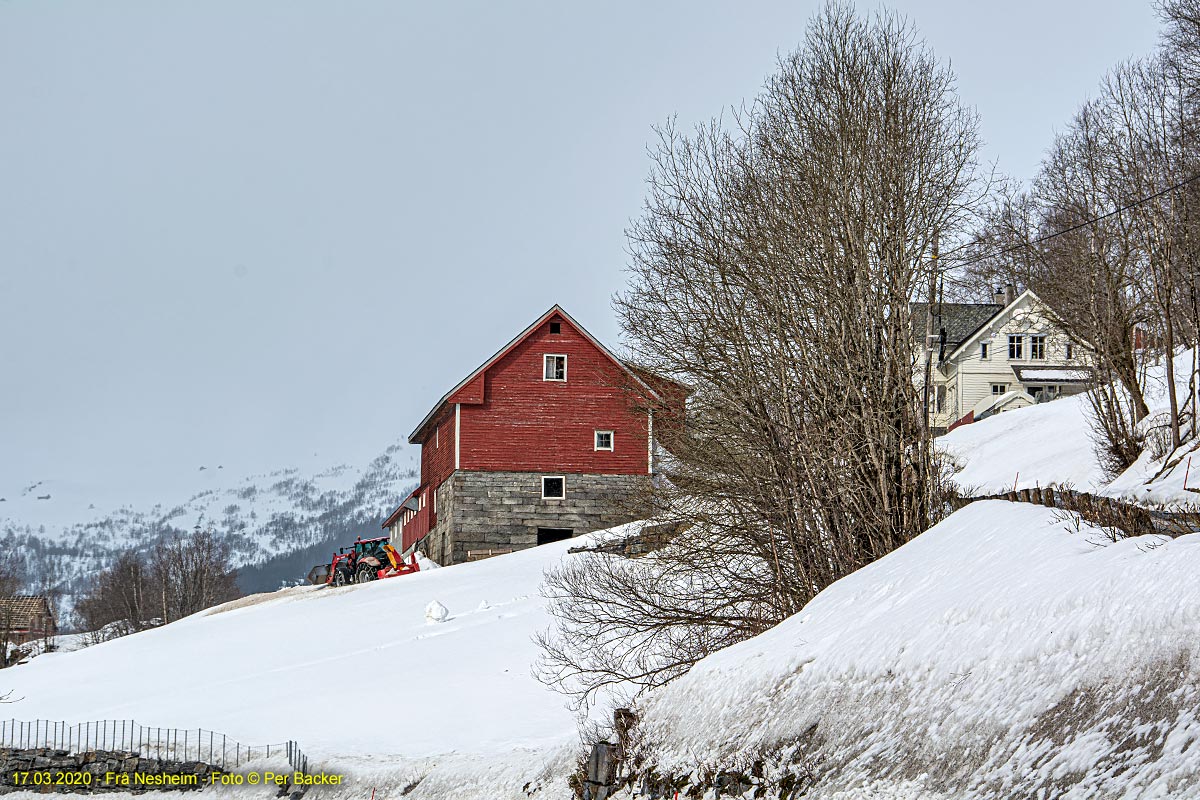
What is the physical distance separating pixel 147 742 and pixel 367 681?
15.2ft

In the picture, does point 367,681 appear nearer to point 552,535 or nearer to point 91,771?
point 91,771

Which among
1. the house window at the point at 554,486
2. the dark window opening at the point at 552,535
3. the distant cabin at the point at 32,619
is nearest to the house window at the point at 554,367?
the house window at the point at 554,486

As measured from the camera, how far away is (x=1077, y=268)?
2811 centimetres

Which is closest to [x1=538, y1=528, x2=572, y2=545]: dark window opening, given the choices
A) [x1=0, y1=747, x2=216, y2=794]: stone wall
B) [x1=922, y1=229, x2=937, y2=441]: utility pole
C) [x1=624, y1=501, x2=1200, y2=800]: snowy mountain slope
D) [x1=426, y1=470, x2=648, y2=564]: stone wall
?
[x1=426, y1=470, x2=648, y2=564]: stone wall

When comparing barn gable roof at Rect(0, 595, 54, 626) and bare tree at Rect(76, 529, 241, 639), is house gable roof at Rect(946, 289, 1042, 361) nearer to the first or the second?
bare tree at Rect(76, 529, 241, 639)

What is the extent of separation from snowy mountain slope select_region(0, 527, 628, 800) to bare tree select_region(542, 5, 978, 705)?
2.28 metres

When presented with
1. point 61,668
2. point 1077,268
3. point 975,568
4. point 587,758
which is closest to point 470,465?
point 61,668

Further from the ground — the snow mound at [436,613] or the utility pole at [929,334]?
the utility pole at [929,334]

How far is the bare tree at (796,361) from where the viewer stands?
15.2 m

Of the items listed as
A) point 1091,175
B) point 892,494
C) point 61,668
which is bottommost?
point 61,668

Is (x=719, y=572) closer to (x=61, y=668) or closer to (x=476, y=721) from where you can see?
(x=476, y=721)

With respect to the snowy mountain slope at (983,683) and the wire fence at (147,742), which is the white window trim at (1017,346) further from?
the snowy mountain slope at (983,683)

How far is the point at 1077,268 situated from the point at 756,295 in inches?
610

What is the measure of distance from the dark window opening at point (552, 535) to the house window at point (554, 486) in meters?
1.16
